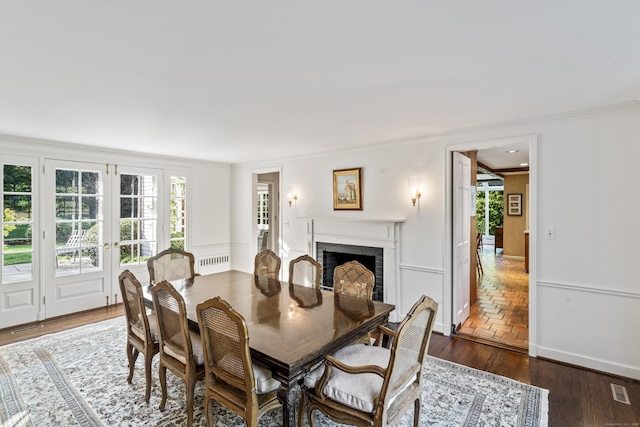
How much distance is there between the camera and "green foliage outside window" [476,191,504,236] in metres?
11.3

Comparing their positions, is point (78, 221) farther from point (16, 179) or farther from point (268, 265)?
point (268, 265)

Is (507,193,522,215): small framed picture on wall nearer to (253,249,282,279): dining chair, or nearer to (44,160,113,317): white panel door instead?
(253,249,282,279): dining chair

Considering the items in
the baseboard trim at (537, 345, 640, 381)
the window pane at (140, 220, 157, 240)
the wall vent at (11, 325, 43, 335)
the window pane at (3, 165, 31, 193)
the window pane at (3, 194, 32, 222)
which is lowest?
the wall vent at (11, 325, 43, 335)

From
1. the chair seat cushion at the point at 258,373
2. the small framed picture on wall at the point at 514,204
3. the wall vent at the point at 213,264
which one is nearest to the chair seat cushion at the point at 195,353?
the chair seat cushion at the point at 258,373

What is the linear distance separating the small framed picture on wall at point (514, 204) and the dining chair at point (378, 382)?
28.0 ft

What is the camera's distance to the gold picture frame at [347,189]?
4.50m

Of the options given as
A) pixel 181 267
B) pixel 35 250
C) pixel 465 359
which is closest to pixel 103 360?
pixel 181 267

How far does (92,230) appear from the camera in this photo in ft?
15.3

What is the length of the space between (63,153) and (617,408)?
6401 mm

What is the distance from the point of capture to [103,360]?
310 centimetres

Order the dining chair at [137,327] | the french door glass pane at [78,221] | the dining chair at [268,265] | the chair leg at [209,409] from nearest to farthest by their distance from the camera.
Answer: the chair leg at [209,409], the dining chair at [137,327], the dining chair at [268,265], the french door glass pane at [78,221]

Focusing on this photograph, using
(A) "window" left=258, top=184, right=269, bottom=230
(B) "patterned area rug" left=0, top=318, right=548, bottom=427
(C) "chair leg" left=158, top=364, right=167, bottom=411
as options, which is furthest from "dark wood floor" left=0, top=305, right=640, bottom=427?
(A) "window" left=258, top=184, right=269, bottom=230

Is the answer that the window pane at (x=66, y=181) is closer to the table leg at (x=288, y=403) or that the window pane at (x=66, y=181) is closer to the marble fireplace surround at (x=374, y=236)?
the marble fireplace surround at (x=374, y=236)

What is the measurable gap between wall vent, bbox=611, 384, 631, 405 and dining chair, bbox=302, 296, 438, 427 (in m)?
1.76
